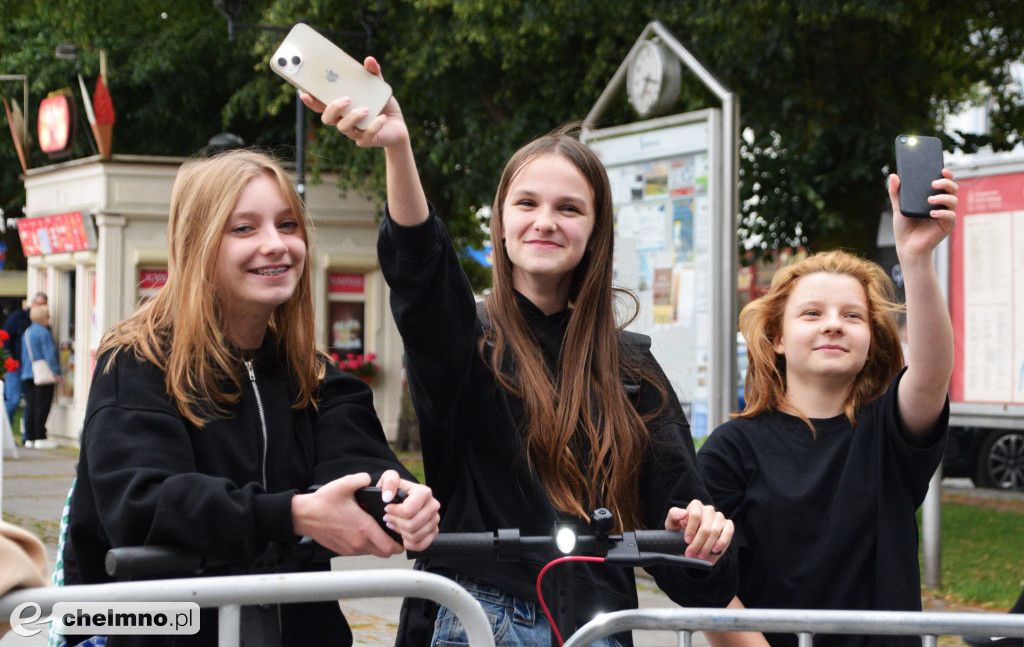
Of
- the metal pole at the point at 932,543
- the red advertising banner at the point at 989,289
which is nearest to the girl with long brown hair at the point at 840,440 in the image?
the metal pole at the point at 932,543

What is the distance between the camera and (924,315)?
2.42 meters

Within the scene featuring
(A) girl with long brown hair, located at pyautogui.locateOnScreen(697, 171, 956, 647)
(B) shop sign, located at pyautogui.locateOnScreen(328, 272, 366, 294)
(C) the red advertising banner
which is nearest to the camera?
(A) girl with long brown hair, located at pyautogui.locateOnScreen(697, 171, 956, 647)

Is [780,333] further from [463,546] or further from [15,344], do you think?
[15,344]

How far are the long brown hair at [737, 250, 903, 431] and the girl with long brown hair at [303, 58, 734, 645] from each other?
0.47 metres

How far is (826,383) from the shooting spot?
109 inches

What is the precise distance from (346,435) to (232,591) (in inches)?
24.6

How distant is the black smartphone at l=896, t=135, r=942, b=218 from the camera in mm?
2227

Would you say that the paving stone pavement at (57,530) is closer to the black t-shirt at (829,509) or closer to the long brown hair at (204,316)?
the long brown hair at (204,316)

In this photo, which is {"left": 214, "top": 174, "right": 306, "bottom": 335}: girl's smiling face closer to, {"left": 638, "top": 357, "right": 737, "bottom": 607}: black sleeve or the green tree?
{"left": 638, "top": 357, "right": 737, "bottom": 607}: black sleeve

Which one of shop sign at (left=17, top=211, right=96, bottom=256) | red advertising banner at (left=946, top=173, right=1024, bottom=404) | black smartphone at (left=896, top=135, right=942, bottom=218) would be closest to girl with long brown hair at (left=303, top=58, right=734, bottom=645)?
black smartphone at (left=896, top=135, right=942, bottom=218)

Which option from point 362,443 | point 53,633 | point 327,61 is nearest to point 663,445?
point 362,443

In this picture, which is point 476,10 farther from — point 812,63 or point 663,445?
point 663,445

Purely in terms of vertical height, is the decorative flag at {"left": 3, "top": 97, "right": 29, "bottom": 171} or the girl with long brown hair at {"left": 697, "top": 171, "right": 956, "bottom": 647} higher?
the decorative flag at {"left": 3, "top": 97, "right": 29, "bottom": 171}

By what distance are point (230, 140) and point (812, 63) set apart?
5.86 m
